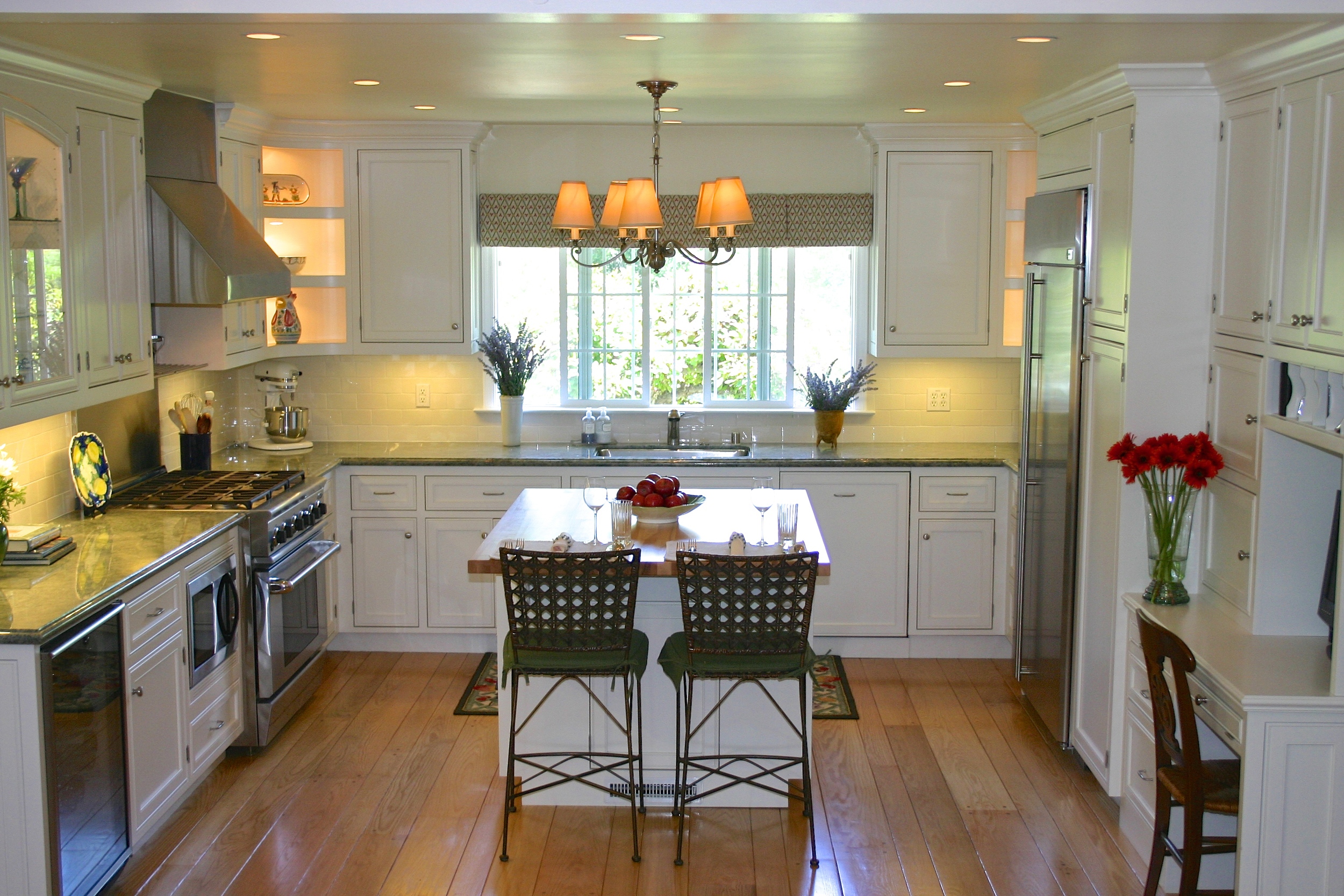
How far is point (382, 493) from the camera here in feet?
19.3

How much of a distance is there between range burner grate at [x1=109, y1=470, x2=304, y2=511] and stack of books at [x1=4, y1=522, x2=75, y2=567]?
0.63 m

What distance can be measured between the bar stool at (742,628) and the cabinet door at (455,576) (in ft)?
6.64

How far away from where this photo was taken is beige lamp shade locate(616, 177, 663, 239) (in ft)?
13.4

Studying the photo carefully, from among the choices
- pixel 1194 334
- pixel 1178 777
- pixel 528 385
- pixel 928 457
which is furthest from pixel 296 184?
pixel 1178 777

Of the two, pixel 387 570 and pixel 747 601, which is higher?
pixel 747 601

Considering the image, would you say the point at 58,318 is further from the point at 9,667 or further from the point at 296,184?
the point at 296,184

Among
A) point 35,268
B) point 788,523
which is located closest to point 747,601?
point 788,523

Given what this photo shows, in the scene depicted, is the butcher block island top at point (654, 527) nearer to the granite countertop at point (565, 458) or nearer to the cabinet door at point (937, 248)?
the granite countertop at point (565, 458)

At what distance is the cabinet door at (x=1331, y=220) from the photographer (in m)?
3.16

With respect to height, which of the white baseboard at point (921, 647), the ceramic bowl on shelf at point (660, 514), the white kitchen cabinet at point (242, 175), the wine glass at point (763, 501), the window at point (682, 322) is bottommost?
the white baseboard at point (921, 647)

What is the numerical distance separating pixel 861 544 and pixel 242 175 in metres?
3.26

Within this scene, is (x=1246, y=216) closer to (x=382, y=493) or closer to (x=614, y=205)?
(x=614, y=205)

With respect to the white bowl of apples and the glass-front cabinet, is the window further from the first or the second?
the glass-front cabinet

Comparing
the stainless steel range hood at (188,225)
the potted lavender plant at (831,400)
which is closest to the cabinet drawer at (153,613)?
the stainless steel range hood at (188,225)
